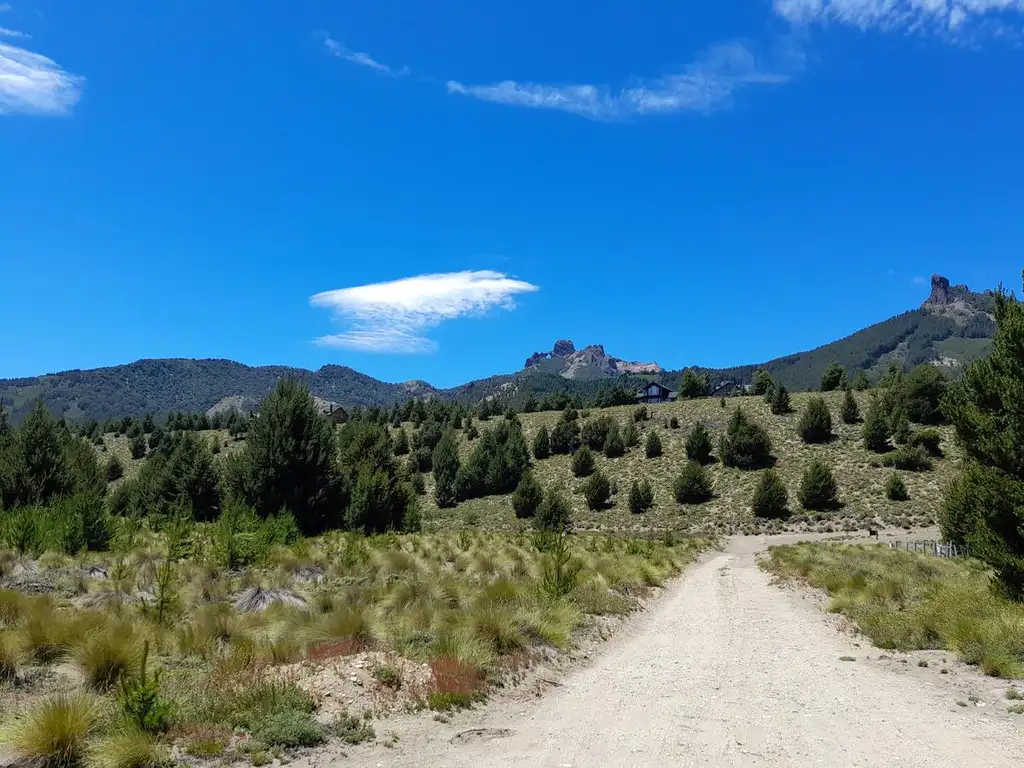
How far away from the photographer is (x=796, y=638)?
12734 millimetres

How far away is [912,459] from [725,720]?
60190mm

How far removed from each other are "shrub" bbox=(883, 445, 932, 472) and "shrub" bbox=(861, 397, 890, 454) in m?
3.12

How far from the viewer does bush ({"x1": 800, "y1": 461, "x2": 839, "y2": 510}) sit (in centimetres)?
5262

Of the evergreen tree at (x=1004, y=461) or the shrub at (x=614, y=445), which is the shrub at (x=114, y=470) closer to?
the shrub at (x=614, y=445)

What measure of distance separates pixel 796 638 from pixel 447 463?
5693 centimetres

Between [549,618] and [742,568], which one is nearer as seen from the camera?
[549,618]

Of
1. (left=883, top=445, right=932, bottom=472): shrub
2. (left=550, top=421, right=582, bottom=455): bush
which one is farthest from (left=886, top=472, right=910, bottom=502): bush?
(left=550, top=421, right=582, bottom=455): bush

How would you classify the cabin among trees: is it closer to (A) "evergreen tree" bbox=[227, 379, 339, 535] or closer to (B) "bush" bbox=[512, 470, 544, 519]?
(B) "bush" bbox=[512, 470, 544, 519]

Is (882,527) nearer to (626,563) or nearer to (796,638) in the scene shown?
(626,563)

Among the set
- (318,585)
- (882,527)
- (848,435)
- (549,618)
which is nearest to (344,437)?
(318,585)

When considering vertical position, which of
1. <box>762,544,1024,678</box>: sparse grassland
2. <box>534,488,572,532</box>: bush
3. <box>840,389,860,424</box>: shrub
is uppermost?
<box>840,389,860,424</box>: shrub

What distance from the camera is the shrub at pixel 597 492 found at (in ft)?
194

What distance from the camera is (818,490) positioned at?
52500 millimetres

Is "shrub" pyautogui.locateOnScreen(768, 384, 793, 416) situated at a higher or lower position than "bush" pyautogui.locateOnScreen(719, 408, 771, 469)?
higher
